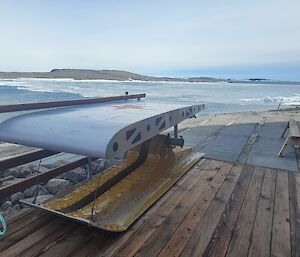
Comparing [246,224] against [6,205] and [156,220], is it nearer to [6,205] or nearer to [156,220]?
[156,220]

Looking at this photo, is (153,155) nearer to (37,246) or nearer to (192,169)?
(192,169)

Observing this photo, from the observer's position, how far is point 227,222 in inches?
127

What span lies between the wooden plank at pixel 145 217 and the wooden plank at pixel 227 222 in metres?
0.72

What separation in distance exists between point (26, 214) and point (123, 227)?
130 centimetres

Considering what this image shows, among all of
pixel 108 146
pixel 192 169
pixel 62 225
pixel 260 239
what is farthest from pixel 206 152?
pixel 108 146

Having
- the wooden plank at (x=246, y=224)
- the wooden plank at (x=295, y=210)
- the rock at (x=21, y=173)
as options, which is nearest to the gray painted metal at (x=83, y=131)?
the wooden plank at (x=246, y=224)

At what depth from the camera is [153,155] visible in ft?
15.8

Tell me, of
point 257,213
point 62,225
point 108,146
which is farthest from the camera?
point 257,213

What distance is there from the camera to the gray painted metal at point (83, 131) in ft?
8.07

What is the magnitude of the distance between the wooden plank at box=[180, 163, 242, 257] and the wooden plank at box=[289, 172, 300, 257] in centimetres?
78

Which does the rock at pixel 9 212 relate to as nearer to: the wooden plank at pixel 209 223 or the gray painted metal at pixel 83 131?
the gray painted metal at pixel 83 131

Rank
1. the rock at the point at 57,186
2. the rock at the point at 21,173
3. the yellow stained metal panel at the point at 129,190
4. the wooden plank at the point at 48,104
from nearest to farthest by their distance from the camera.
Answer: the yellow stained metal panel at the point at 129,190 → the wooden plank at the point at 48,104 → the rock at the point at 57,186 → the rock at the point at 21,173

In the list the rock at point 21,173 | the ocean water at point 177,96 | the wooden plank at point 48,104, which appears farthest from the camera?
the ocean water at point 177,96

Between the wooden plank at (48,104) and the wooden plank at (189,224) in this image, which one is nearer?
the wooden plank at (189,224)
